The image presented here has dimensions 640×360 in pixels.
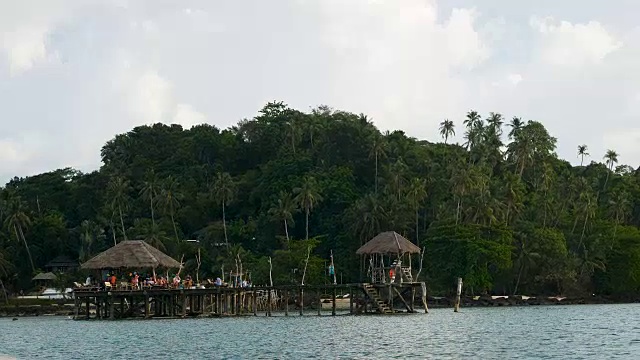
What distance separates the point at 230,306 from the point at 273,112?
206 ft

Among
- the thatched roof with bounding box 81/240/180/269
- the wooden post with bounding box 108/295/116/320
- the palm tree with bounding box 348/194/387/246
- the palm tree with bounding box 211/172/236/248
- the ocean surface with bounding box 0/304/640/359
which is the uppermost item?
the palm tree with bounding box 211/172/236/248

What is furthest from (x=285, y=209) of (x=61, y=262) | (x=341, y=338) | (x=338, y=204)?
(x=341, y=338)

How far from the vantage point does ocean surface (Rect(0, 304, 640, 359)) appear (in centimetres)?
3744

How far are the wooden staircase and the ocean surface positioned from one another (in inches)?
41.3

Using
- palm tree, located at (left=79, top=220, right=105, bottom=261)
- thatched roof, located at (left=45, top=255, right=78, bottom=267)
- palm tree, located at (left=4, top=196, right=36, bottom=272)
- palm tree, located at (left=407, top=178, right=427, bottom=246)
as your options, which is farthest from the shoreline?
thatched roof, located at (left=45, top=255, right=78, bottom=267)

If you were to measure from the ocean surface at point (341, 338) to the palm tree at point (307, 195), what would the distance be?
38.3m

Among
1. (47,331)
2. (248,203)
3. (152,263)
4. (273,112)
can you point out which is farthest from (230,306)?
(273,112)

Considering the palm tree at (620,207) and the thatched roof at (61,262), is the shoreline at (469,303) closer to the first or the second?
the palm tree at (620,207)

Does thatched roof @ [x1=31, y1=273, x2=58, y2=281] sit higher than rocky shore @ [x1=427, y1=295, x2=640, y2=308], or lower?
higher

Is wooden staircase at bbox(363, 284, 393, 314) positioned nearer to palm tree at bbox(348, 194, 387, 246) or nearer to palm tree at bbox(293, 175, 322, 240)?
palm tree at bbox(348, 194, 387, 246)

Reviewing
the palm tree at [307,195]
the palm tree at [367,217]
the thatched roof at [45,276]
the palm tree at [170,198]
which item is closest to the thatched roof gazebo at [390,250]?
the palm tree at [367,217]

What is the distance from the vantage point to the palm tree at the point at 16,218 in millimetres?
109537

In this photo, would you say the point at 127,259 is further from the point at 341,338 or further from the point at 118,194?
the point at 118,194

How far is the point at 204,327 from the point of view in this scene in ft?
181
